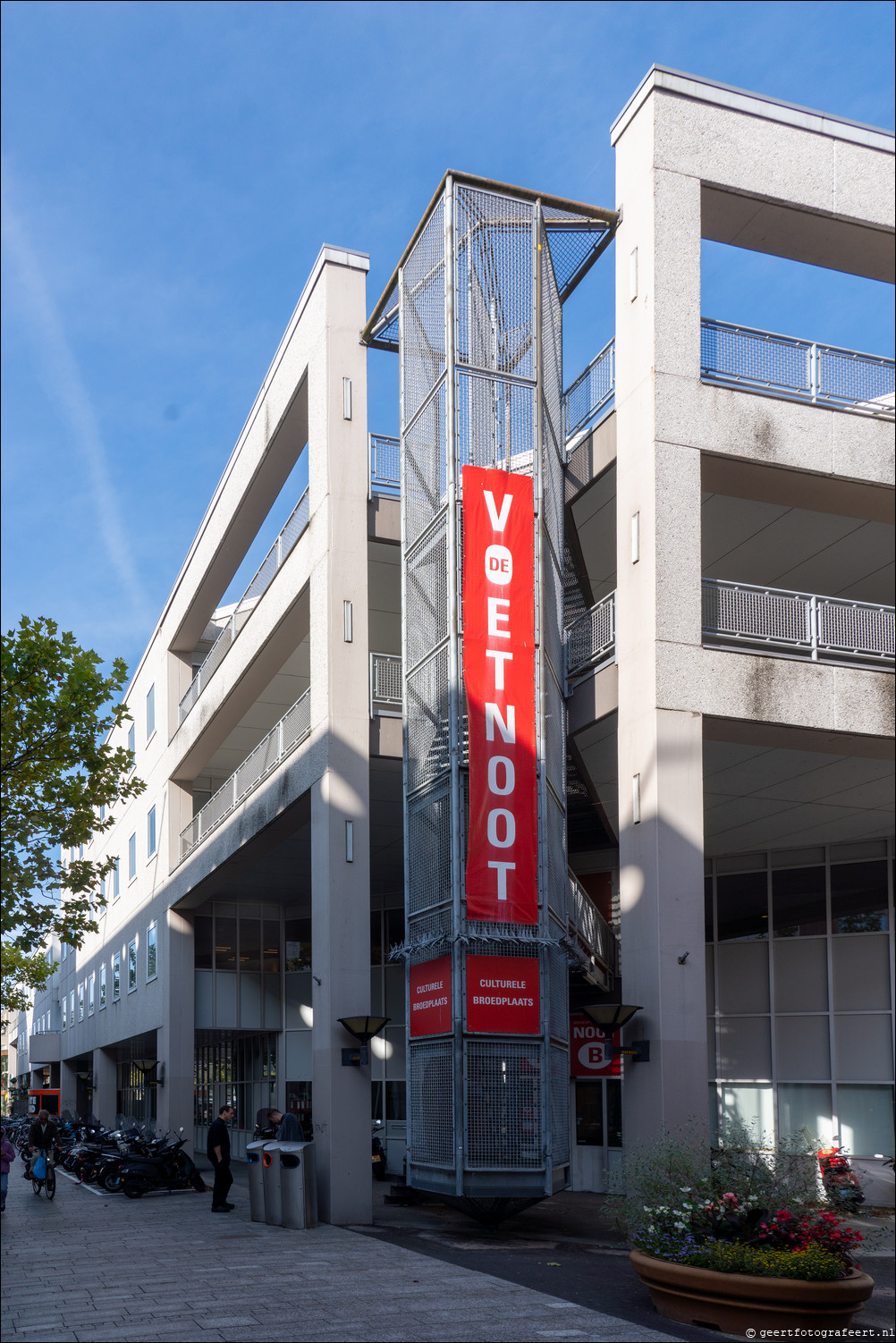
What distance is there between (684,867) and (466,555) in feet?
17.2

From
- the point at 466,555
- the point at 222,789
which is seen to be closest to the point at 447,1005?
the point at 466,555

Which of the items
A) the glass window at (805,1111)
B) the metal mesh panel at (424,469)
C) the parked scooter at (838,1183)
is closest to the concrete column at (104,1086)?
the glass window at (805,1111)

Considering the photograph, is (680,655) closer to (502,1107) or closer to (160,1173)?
(502,1107)

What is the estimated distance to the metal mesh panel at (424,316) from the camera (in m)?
19.6

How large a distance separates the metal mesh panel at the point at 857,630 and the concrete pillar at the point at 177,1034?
69.9 feet

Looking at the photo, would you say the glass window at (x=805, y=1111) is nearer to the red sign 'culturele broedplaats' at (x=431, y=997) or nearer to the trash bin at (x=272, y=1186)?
the red sign 'culturele broedplaats' at (x=431, y=997)

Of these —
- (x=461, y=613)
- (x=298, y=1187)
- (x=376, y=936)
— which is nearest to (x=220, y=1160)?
(x=298, y=1187)

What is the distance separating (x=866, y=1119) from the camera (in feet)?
72.8

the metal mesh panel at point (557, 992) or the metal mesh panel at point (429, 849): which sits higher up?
the metal mesh panel at point (429, 849)

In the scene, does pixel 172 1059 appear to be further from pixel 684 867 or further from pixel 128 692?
pixel 684 867

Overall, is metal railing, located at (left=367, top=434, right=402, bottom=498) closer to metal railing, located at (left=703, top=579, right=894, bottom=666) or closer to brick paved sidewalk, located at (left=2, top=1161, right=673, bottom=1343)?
metal railing, located at (left=703, top=579, right=894, bottom=666)

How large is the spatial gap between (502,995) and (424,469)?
26.4 feet

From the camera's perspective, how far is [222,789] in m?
29.2

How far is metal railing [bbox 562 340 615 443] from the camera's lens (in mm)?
20500
